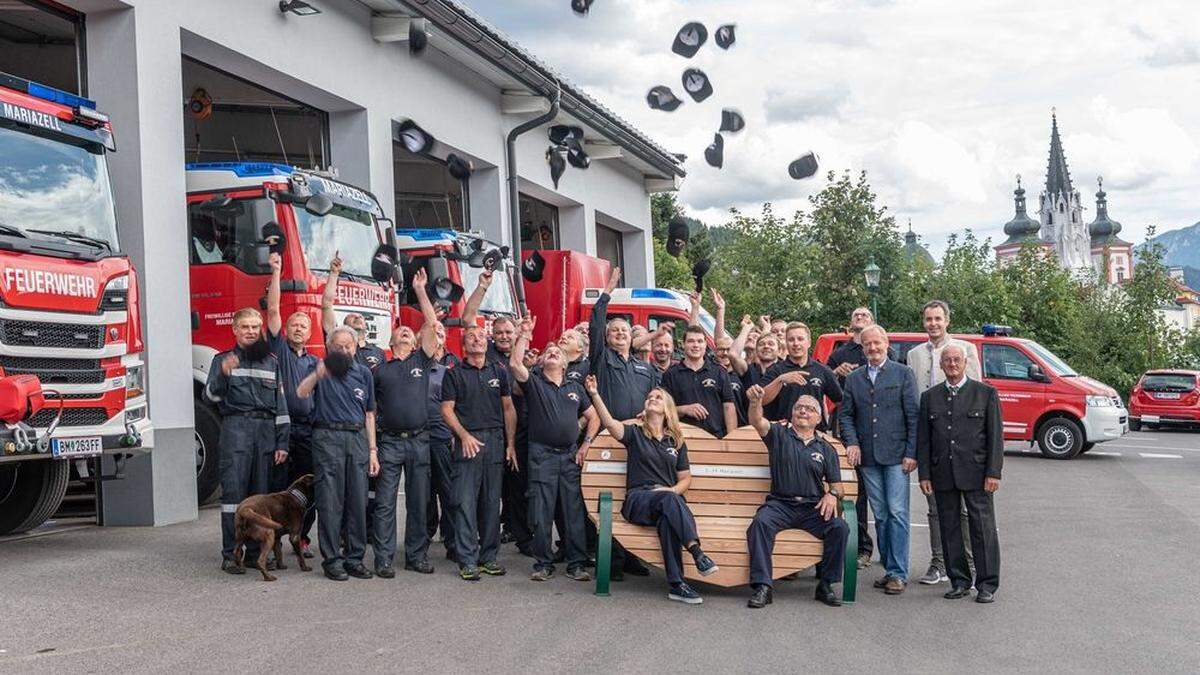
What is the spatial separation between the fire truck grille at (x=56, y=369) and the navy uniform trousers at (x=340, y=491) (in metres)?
1.96

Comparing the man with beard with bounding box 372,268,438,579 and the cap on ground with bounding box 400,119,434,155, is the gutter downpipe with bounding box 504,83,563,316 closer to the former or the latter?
the cap on ground with bounding box 400,119,434,155

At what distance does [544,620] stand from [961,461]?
3.08 metres

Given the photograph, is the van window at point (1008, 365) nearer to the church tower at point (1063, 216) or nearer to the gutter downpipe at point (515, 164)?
the gutter downpipe at point (515, 164)

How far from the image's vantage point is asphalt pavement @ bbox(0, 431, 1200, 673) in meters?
6.30

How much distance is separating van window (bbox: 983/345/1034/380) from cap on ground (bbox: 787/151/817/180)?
6.66 m

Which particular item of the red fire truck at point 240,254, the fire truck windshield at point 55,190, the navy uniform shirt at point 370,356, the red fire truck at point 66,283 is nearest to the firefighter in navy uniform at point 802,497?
the navy uniform shirt at point 370,356

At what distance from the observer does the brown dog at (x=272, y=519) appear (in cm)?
836

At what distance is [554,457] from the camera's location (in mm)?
8875

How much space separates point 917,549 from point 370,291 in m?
6.22

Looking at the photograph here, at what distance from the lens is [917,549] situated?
33.7 ft

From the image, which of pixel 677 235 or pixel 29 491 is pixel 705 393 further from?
pixel 677 235

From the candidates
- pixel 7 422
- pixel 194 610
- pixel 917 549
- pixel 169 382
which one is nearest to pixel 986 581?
pixel 917 549

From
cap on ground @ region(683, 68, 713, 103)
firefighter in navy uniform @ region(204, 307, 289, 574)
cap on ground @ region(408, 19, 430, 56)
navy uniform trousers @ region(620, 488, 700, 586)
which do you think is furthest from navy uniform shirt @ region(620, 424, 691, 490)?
cap on ground @ region(408, 19, 430, 56)

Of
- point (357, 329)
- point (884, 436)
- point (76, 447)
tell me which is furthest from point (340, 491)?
point (884, 436)
